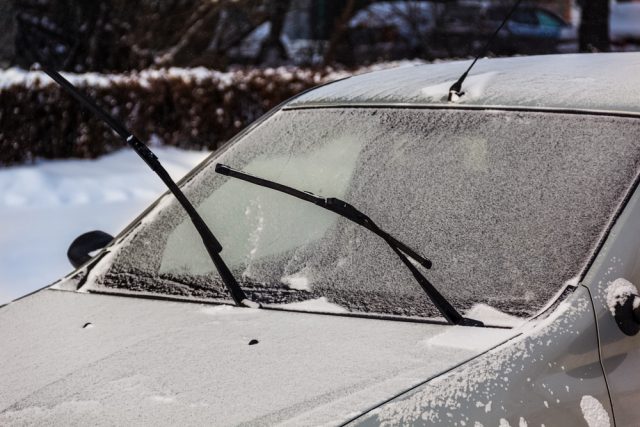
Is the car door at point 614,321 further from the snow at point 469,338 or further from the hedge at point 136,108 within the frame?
the hedge at point 136,108

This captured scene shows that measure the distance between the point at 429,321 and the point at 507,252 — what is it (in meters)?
0.25

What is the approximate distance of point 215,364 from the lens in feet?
6.21

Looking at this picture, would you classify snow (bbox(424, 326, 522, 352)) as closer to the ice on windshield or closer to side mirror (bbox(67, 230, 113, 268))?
the ice on windshield

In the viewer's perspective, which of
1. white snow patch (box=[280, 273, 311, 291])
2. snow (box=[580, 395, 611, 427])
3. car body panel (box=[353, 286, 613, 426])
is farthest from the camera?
white snow patch (box=[280, 273, 311, 291])

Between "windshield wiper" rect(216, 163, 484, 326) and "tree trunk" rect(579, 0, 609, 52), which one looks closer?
"windshield wiper" rect(216, 163, 484, 326)

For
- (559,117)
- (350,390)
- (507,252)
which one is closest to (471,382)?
(350,390)

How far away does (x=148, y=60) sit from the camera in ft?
39.7

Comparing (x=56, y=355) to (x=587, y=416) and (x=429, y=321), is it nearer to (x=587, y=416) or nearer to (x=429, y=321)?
(x=429, y=321)

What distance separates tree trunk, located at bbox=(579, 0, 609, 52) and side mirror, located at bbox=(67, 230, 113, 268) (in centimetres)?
998

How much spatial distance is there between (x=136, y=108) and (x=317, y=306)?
26.2 ft

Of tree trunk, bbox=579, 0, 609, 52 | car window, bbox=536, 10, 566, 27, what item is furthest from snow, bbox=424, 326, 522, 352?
car window, bbox=536, 10, 566, 27

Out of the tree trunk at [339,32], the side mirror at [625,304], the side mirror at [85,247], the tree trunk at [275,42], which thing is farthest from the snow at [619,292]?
the tree trunk at [275,42]

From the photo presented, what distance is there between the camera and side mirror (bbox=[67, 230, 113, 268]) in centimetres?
283

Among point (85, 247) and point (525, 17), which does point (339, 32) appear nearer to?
point (525, 17)
